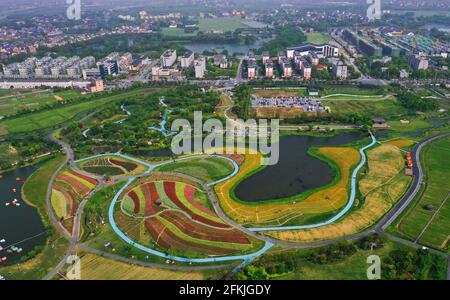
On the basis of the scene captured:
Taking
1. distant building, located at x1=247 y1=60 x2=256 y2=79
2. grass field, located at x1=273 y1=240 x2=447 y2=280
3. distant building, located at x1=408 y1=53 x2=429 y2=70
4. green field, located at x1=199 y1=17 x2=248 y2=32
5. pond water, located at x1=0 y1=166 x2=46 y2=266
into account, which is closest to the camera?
grass field, located at x1=273 y1=240 x2=447 y2=280

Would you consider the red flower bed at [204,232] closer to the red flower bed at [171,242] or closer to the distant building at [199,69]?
the red flower bed at [171,242]

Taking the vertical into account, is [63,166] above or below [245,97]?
below

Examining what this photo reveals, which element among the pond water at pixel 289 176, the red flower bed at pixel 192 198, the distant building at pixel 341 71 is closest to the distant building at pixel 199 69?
the distant building at pixel 341 71

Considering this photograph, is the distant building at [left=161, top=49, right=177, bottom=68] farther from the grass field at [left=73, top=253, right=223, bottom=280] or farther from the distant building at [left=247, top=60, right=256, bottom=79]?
the grass field at [left=73, top=253, right=223, bottom=280]

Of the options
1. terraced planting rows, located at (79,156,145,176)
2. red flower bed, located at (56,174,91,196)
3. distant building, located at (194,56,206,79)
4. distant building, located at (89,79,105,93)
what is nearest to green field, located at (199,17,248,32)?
distant building, located at (194,56,206,79)

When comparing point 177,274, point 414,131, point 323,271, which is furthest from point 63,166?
point 414,131

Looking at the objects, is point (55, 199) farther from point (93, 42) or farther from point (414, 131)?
point (93, 42)
